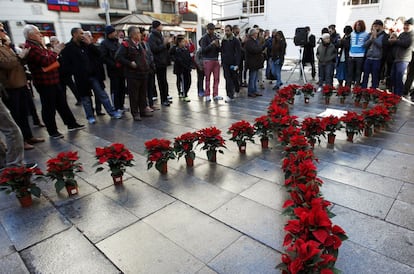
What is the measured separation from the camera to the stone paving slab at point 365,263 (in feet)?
6.26

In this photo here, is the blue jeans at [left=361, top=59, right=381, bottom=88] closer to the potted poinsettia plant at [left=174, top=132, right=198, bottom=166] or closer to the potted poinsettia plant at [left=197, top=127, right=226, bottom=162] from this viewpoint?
the potted poinsettia plant at [left=197, top=127, right=226, bottom=162]

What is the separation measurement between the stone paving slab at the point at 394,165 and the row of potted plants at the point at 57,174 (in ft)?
9.72

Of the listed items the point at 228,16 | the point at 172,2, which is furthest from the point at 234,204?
the point at 172,2

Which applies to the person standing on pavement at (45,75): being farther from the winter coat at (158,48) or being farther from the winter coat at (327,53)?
the winter coat at (327,53)

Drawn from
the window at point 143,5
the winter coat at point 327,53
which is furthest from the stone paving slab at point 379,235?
the window at point 143,5

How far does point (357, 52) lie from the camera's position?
7367 millimetres

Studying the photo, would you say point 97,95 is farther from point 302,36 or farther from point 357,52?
point 302,36

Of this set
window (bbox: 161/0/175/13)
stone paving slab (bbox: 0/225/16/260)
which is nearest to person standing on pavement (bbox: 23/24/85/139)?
stone paving slab (bbox: 0/225/16/260)

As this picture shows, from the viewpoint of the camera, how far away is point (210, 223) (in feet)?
8.08

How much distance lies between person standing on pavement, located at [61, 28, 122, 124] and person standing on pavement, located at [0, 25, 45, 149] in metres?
0.92

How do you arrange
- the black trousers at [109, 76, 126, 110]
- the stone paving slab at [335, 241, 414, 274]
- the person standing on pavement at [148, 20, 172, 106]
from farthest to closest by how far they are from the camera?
1. the person standing on pavement at [148, 20, 172, 106]
2. the black trousers at [109, 76, 126, 110]
3. the stone paving slab at [335, 241, 414, 274]

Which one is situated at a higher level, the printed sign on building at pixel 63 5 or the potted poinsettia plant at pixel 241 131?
the printed sign on building at pixel 63 5

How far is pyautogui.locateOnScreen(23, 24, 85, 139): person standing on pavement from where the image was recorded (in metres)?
4.34

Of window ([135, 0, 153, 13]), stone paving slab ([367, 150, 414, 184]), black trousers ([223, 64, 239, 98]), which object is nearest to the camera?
stone paving slab ([367, 150, 414, 184])
